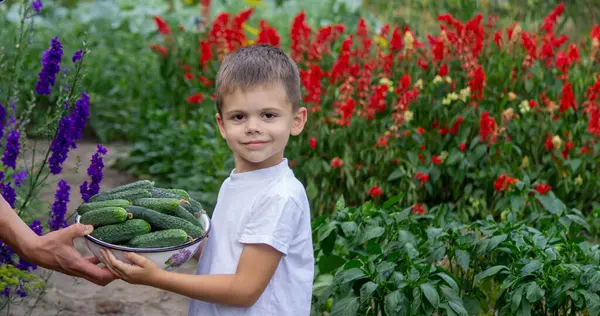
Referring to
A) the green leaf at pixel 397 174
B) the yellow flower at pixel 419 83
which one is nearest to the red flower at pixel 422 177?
the green leaf at pixel 397 174

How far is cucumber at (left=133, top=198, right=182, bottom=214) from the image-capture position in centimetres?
215

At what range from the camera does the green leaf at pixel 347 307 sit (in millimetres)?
2900

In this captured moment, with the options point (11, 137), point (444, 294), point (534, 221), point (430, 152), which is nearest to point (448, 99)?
point (430, 152)

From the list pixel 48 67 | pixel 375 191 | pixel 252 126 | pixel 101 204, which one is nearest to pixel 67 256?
pixel 101 204

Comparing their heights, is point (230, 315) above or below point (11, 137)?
below

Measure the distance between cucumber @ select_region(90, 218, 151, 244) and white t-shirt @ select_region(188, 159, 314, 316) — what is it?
234mm

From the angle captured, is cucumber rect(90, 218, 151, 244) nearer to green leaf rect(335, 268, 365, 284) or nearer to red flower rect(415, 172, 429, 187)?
green leaf rect(335, 268, 365, 284)

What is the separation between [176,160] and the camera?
17.7 ft

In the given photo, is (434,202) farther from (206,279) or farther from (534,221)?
(206,279)

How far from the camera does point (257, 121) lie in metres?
2.12

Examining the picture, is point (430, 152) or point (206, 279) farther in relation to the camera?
point (430, 152)

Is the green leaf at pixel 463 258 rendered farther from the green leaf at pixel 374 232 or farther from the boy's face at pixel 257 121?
the boy's face at pixel 257 121

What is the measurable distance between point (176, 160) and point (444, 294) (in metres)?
2.83

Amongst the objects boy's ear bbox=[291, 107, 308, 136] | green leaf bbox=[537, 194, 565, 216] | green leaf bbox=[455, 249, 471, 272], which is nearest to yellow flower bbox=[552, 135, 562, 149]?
green leaf bbox=[537, 194, 565, 216]
